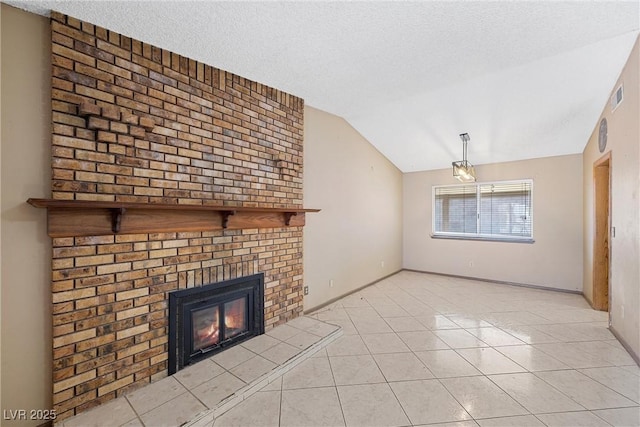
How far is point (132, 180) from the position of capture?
202 centimetres

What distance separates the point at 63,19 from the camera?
1.75 meters

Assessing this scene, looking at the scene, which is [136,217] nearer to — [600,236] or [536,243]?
[600,236]

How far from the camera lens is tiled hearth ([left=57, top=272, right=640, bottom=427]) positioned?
1798mm

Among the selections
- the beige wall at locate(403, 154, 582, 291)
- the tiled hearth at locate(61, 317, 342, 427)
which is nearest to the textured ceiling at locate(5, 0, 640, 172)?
the beige wall at locate(403, 154, 582, 291)

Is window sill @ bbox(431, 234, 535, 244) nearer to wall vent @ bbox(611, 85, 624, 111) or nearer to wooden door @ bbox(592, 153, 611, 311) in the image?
wooden door @ bbox(592, 153, 611, 311)

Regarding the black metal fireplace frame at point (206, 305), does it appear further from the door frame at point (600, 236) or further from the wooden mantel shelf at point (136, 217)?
the door frame at point (600, 236)

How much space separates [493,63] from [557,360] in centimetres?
281

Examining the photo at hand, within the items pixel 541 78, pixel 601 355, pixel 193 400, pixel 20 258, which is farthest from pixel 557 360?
pixel 20 258

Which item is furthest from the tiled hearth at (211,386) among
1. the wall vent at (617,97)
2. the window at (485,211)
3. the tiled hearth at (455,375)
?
the window at (485,211)

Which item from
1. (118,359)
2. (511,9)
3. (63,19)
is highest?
(511,9)

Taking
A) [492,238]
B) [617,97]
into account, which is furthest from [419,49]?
[492,238]

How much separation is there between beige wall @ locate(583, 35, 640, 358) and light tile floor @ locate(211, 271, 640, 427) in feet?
1.11

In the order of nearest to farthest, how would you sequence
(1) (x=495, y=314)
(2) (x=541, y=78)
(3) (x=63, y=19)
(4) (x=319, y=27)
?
(3) (x=63, y=19)
(4) (x=319, y=27)
(2) (x=541, y=78)
(1) (x=495, y=314)

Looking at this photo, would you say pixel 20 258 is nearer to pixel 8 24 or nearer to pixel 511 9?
pixel 8 24
